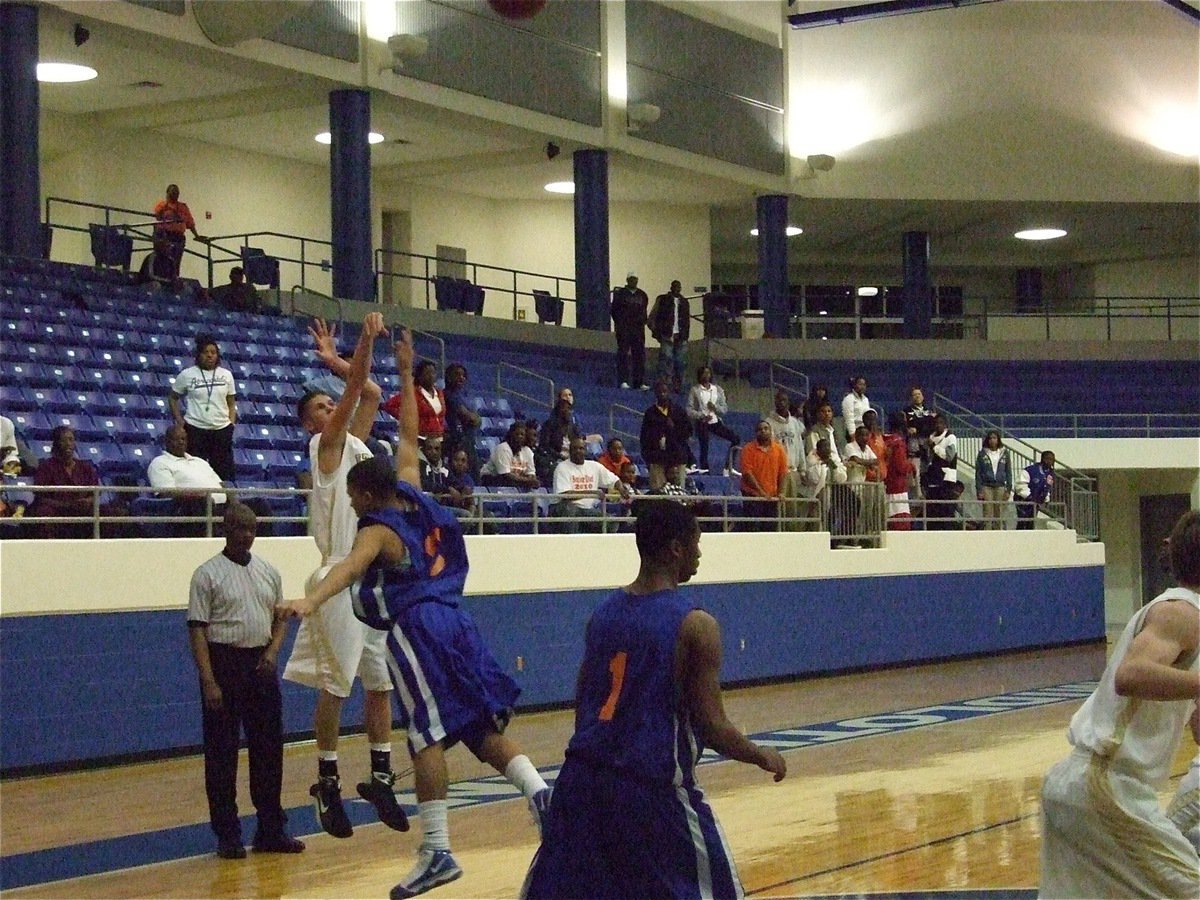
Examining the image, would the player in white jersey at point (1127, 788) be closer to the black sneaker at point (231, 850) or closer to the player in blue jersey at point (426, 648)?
the player in blue jersey at point (426, 648)

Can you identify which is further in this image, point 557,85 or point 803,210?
point 803,210

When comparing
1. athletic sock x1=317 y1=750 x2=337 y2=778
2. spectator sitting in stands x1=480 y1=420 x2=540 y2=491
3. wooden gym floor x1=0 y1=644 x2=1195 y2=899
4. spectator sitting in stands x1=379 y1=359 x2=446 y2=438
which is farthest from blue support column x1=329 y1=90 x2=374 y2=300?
athletic sock x1=317 y1=750 x2=337 y2=778

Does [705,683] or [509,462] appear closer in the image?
[705,683]

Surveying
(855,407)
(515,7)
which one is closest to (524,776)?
(515,7)

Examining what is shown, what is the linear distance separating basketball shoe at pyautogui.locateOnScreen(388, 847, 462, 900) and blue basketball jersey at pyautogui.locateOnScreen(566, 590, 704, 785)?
166 centimetres

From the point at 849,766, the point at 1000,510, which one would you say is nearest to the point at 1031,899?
the point at 849,766

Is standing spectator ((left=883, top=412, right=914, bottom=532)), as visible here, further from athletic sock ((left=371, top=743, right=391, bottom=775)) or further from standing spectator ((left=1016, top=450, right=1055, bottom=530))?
athletic sock ((left=371, top=743, right=391, bottom=775))

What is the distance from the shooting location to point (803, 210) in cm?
2989

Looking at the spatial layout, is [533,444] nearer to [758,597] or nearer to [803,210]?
[758,597]

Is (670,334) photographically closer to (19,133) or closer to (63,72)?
(63,72)

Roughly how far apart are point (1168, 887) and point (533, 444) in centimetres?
1196

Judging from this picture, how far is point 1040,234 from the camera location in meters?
33.3

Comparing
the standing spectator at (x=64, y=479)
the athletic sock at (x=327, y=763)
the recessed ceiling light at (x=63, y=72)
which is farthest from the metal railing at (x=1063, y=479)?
the athletic sock at (x=327, y=763)

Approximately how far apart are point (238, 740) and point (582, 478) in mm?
7968
